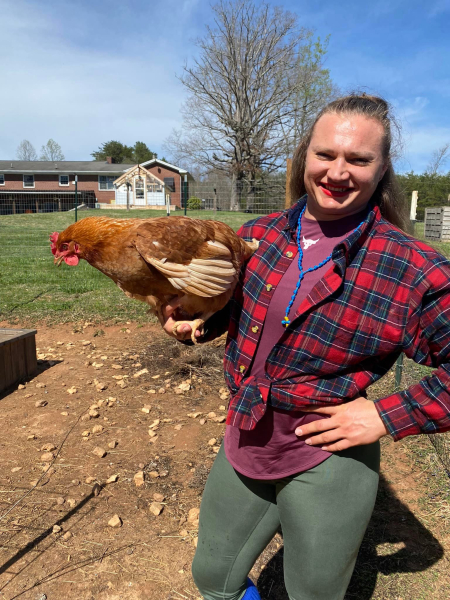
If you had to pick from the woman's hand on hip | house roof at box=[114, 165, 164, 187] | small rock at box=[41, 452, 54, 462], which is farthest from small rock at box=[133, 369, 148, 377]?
house roof at box=[114, 165, 164, 187]

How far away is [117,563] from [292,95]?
98.6ft

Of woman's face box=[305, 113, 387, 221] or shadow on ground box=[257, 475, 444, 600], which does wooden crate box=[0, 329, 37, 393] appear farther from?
woman's face box=[305, 113, 387, 221]

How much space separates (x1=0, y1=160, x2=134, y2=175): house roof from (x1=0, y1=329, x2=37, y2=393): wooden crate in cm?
3636

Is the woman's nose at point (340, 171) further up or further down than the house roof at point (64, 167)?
further down

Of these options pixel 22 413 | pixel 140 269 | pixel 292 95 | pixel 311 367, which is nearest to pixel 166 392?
pixel 22 413

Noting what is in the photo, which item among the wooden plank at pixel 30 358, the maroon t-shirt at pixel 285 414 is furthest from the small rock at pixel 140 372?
the maroon t-shirt at pixel 285 414

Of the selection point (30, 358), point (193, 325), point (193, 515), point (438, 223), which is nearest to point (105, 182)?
point (438, 223)

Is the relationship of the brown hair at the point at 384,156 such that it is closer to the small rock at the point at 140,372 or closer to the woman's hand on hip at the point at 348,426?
the woman's hand on hip at the point at 348,426

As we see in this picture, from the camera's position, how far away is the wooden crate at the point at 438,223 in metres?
13.1

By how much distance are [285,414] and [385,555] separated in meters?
1.65

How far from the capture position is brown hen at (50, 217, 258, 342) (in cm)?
168

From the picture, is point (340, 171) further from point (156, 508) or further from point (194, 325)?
point (156, 508)

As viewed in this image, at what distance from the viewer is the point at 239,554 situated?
1494 mm

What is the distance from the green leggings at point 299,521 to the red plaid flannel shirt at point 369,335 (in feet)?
0.73
